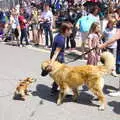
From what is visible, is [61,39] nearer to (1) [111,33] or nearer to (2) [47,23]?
(1) [111,33]

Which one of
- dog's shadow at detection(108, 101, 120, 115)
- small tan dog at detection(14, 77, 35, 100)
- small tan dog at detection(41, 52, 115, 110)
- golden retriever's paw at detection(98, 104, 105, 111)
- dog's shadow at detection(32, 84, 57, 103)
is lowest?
dog's shadow at detection(32, 84, 57, 103)

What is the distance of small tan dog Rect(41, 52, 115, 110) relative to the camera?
8266mm

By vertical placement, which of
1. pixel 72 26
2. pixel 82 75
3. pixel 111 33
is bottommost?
pixel 82 75

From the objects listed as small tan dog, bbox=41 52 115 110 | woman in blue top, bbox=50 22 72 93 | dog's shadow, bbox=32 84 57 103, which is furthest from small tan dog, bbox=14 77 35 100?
woman in blue top, bbox=50 22 72 93

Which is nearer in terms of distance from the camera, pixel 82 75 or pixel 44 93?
pixel 82 75

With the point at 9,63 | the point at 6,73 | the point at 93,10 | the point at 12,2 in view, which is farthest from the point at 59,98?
the point at 12,2

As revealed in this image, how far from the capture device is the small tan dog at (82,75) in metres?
8.27

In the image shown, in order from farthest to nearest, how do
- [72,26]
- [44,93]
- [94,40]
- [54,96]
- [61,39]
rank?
[72,26] → [94,40] → [44,93] → [54,96] → [61,39]

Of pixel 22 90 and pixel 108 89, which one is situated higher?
pixel 22 90

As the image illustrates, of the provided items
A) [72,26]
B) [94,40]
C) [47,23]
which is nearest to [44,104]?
[94,40]

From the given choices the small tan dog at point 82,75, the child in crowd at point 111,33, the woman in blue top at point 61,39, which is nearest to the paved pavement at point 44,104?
the small tan dog at point 82,75

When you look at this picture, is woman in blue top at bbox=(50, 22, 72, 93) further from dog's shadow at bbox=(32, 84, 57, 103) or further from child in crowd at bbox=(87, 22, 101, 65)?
child in crowd at bbox=(87, 22, 101, 65)

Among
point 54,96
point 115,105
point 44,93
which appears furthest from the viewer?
point 44,93

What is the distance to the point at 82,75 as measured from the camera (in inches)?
330
